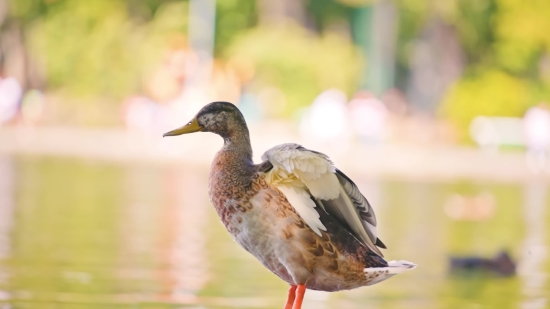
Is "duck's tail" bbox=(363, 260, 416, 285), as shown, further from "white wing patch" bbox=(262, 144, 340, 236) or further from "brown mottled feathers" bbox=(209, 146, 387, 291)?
"white wing patch" bbox=(262, 144, 340, 236)

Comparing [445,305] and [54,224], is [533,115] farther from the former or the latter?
[445,305]

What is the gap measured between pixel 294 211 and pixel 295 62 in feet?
133

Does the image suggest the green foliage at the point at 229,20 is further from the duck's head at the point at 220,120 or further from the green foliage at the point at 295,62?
the duck's head at the point at 220,120

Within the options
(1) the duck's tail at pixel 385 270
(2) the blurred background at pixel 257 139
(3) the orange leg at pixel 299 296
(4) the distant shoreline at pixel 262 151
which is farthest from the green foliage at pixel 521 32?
(3) the orange leg at pixel 299 296

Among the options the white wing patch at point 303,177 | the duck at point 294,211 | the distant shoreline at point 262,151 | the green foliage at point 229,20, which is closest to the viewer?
the white wing patch at point 303,177

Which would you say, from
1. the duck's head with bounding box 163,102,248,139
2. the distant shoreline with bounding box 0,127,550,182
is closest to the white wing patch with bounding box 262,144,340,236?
the duck's head with bounding box 163,102,248,139

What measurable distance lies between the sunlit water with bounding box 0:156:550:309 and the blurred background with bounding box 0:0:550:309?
5 centimetres

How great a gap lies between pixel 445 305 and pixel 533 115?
26794 millimetres

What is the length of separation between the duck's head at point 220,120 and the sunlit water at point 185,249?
2456 millimetres

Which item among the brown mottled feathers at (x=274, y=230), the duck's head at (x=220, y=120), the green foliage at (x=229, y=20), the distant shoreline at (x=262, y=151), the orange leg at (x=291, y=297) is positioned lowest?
the orange leg at (x=291, y=297)

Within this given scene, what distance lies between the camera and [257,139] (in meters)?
33.7

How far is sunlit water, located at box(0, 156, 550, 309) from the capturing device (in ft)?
33.4

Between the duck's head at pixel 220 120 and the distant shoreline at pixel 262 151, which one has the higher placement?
the distant shoreline at pixel 262 151

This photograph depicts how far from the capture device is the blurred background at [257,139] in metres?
11.5
